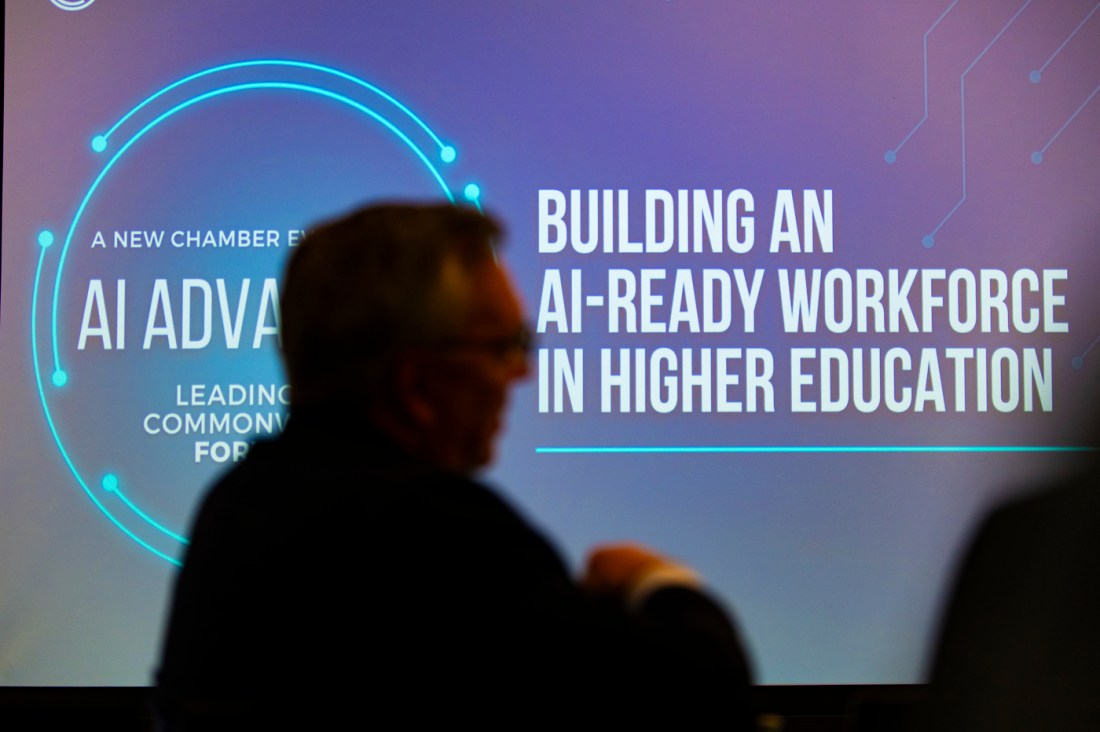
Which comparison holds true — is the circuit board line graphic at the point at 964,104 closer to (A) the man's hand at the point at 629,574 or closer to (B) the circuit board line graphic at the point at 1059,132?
(B) the circuit board line graphic at the point at 1059,132

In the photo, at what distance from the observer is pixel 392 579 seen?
1101 millimetres

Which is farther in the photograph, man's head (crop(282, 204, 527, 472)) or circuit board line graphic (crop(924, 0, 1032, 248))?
circuit board line graphic (crop(924, 0, 1032, 248))

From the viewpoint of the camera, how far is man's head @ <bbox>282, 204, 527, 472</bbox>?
1.24 meters

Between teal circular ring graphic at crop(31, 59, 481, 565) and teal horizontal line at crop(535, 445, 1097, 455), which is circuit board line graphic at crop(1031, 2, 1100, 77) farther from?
teal circular ring graphic at crop(31, 59, 481, 565)

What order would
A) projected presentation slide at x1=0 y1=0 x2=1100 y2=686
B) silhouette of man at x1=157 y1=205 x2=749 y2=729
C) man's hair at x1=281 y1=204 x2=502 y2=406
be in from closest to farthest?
silhouette of man at x1=157 y1=205 x2=749 y2=729
man's hair at x1=281 y1=204 x2=502 y2=406
projected presentation slide at x1=0 y1=0 x2=1100 y2=686

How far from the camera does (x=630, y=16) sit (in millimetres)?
2949

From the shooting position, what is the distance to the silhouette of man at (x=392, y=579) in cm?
110

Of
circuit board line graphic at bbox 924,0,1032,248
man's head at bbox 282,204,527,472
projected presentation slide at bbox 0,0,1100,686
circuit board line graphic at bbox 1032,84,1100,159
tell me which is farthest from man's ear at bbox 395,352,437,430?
circuit board line graphic at bbox 1032,84,1100,159

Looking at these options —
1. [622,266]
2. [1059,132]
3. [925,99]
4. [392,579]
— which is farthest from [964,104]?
[392,579]

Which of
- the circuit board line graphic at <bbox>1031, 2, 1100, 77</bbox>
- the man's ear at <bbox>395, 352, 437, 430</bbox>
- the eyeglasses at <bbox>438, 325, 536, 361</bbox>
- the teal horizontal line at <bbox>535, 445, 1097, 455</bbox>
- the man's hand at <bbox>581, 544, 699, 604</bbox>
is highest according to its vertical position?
the circuit board line graphic at <bbox>1031, 2, 1100, 77</bbox>

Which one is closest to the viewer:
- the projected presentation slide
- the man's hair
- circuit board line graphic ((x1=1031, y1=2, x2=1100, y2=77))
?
the man's hair

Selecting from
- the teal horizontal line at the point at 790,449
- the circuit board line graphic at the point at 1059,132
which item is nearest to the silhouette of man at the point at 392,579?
the teal horizontal line at the point at 790,449

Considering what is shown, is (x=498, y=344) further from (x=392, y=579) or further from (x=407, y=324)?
(x=392, y=579)

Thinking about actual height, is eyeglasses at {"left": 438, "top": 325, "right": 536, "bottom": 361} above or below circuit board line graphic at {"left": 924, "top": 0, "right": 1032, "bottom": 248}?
below
